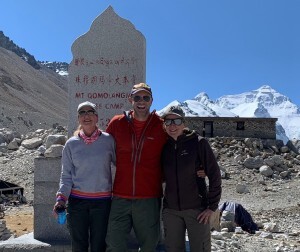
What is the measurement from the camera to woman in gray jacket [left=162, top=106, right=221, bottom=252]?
423 centimetres

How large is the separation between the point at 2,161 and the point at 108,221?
19.0 m

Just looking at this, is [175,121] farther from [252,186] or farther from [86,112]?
[252,186]

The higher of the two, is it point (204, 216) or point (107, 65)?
point (107, 65)

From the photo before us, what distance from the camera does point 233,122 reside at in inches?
1163

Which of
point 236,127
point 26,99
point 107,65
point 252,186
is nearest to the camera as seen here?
point 107,65

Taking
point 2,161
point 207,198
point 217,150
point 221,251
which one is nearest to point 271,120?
point 217,150

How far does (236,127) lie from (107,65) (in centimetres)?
2399

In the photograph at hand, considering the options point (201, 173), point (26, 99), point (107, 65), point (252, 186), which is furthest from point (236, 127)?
point (26, 99)

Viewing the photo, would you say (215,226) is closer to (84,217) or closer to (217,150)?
(84,217)

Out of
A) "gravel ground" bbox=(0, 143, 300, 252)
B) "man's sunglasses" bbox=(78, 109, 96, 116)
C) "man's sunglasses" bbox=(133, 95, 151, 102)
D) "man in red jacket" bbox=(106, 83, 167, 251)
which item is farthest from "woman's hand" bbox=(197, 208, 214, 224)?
"gravel ground" bbox=(0, 143, 300, 252)

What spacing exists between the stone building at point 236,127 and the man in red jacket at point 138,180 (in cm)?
2518

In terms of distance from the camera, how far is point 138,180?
14.1 feet

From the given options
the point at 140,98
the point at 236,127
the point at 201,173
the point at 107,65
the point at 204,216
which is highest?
the point at 236,127

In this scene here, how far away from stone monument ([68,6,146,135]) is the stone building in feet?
76.5
